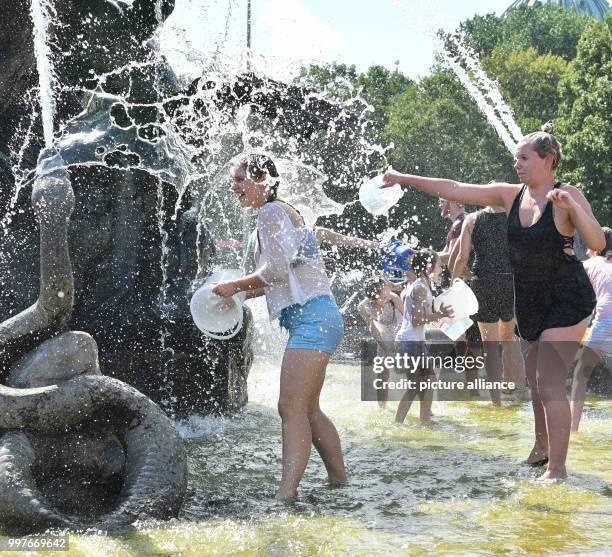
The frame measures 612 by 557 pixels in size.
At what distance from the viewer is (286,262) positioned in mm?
4527

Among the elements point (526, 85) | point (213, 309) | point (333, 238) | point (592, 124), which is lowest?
point (213, 309)

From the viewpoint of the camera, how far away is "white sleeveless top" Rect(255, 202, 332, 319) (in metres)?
→ 4.52

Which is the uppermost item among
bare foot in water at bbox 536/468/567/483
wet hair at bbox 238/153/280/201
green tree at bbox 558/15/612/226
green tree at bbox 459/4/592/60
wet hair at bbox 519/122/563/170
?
green tree at bbox 459/4/592/60

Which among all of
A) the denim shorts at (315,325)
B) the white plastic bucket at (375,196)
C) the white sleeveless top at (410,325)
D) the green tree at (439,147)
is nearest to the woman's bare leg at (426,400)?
the white sleeveless top at (410,325)

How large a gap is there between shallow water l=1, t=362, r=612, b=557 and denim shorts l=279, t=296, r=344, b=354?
0.68 meters

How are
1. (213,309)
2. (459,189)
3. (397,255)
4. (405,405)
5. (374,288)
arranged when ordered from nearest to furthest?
(213,309) < (459,189) < (397,255) < (405,405) < (374,288)

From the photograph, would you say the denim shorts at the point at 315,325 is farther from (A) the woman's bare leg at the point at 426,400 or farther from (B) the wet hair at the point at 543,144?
(A) the woman's bare leg at the point at 426,400

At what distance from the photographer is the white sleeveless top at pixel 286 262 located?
4.52m

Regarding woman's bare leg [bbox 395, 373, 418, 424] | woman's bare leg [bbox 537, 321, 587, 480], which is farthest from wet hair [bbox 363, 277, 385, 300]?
woman's bare leg [bbox 537, 321, 587, 480]

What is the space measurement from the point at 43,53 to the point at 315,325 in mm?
2894

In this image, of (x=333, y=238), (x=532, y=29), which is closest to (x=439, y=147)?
(x=532, y=29)

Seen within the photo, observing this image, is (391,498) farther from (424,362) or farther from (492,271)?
(492,271)

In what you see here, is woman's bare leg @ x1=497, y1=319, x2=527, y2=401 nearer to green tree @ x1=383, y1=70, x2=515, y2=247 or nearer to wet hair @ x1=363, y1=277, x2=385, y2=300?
wet hair @ x1=363, y1=277, x2=385, y2=300

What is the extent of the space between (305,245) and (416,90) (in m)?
41.9
